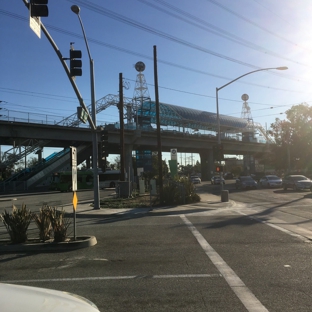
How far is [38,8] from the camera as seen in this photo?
9.33 meters

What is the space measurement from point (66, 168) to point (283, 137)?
37.6 metres

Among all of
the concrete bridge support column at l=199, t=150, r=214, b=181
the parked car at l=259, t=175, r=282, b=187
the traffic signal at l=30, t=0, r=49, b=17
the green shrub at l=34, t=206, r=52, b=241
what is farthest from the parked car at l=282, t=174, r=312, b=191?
the concrete bridge support column at l=199, t=150, r=214, b=181

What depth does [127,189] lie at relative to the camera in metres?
28.8

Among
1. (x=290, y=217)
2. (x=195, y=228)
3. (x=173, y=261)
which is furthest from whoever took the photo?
(x=290, y=217)

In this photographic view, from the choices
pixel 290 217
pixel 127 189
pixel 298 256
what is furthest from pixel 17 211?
pixel 127 189

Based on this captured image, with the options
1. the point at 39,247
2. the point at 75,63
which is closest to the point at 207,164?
the point at 75,63

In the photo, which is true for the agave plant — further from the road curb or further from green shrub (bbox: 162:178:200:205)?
green shrub (bbox: 162:178:200:205)

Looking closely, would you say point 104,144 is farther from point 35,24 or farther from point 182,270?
point 182,270

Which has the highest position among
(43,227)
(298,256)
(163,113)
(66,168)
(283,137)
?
(163,113)

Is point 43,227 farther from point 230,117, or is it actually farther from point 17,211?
point 230,117

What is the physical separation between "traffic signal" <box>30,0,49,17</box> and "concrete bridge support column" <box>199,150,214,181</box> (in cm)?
6714

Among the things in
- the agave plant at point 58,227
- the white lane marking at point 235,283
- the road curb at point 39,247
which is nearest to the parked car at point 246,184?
the white lane marking at point 235,283

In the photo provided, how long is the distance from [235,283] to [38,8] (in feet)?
26.2

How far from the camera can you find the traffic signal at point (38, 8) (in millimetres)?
9312
